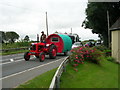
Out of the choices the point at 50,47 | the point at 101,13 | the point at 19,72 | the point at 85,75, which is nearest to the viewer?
the point at 85,75

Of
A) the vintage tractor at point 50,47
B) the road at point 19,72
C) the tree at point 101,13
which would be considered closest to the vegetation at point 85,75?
the road at point 19,72

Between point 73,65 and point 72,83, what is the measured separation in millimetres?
3837

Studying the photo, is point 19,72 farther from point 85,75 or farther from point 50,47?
point 50,47

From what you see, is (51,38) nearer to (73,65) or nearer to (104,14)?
(73,65)

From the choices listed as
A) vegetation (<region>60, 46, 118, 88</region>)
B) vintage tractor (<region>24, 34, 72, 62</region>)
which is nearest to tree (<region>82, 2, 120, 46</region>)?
vintage tractor (<region>24, 34, 72, 62</region>)

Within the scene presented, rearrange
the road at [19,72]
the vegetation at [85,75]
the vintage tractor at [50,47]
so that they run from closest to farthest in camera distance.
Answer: the vegetation at [85,75], the road at [19,72], the vintage tractor at [50,47]

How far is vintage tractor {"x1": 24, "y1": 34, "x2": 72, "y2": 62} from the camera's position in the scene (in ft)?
56.6

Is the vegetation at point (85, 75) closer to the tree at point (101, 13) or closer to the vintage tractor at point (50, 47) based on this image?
the vintage tractor at point (50, 47)

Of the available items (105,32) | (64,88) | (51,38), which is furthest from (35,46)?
(105,32)

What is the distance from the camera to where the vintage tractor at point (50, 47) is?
56.6 feet

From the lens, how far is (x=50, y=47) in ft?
61.3

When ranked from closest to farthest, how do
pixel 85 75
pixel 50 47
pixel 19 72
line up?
pixel 85 75
pixel 19 72
pixel 50 47

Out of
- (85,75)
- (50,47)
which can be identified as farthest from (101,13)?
(85,75)

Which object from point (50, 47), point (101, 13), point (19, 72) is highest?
point (101, 13)
